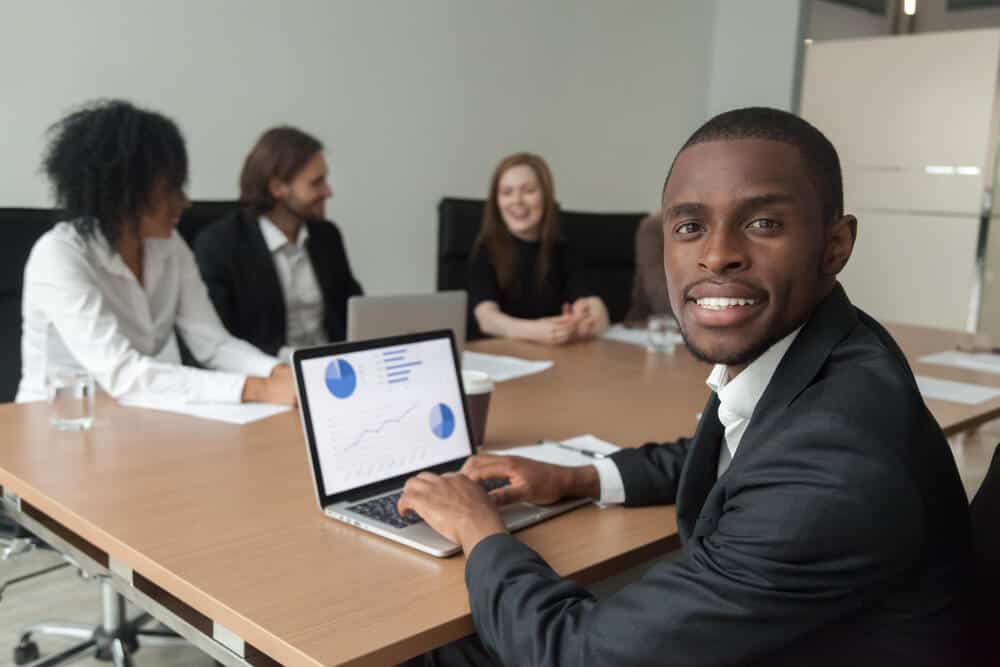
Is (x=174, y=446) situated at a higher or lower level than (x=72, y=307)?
lower

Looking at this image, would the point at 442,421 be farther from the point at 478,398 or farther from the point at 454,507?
the point at 454,507

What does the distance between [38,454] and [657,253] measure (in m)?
2.24

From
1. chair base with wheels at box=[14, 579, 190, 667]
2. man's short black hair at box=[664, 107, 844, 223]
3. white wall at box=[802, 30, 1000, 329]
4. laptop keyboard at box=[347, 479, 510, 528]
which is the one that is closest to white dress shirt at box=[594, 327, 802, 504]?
man's short black hair at box=[664, 107, 844, 223]

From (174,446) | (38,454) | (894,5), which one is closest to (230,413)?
(174,446)

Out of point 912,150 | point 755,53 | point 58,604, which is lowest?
point 58,604

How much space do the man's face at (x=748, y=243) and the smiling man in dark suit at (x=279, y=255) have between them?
6.19 feet

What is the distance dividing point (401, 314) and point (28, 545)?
0.85 meters

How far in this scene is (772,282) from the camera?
979 millimetres

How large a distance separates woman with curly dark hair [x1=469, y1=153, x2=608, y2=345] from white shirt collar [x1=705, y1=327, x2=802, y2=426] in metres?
2.02

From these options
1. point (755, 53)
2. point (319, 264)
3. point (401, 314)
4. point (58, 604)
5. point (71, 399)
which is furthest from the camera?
point (755, 53)

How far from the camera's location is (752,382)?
1.06m

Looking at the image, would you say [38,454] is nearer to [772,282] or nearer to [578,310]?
[772,282]

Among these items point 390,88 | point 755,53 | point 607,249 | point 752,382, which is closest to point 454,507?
point 752,382

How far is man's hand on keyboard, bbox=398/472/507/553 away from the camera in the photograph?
1155 mm
